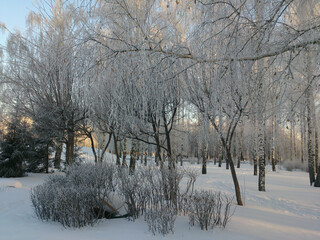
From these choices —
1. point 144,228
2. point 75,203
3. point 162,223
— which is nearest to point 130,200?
point 144,228

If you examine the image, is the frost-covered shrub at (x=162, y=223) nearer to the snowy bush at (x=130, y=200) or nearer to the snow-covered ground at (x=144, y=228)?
the snowy bush at (x=130, y=200)

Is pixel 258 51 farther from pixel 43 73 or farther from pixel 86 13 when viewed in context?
pixel 43 73

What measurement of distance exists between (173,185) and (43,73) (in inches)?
308

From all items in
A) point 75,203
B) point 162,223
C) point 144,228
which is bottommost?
point 144,228

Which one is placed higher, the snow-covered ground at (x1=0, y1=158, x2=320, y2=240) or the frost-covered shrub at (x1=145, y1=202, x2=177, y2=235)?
the frost-covered shrub at (x1=145, y1=202, x2=177, y2=235)

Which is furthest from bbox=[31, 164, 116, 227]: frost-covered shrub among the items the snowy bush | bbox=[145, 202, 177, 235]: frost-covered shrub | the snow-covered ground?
bbox=[145, 202, 177, 235]: frost-covered shrub

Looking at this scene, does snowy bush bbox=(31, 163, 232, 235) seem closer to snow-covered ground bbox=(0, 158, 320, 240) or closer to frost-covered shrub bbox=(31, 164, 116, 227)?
frost-covered shrub bbox=(31, 164, 116, 227)

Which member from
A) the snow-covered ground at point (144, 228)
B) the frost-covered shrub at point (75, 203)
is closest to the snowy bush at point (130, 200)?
the frost-covered shrub at point (75, 203)

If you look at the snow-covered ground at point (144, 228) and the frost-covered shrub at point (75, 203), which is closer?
the snow-covered ground at point (144, 228)

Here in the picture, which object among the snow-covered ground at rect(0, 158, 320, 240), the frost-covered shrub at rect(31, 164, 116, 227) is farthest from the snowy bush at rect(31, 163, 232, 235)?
the snow-covered ground at rect(0, 158, 320, 240)

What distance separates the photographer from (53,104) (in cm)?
1041

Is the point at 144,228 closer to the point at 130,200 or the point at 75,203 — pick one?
the point at 130,200

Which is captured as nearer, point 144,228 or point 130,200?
point 144,228

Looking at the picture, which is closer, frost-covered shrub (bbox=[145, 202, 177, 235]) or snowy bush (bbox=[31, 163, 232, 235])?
frost-covered shrub (bbox=[145, 202, 177, 235])
